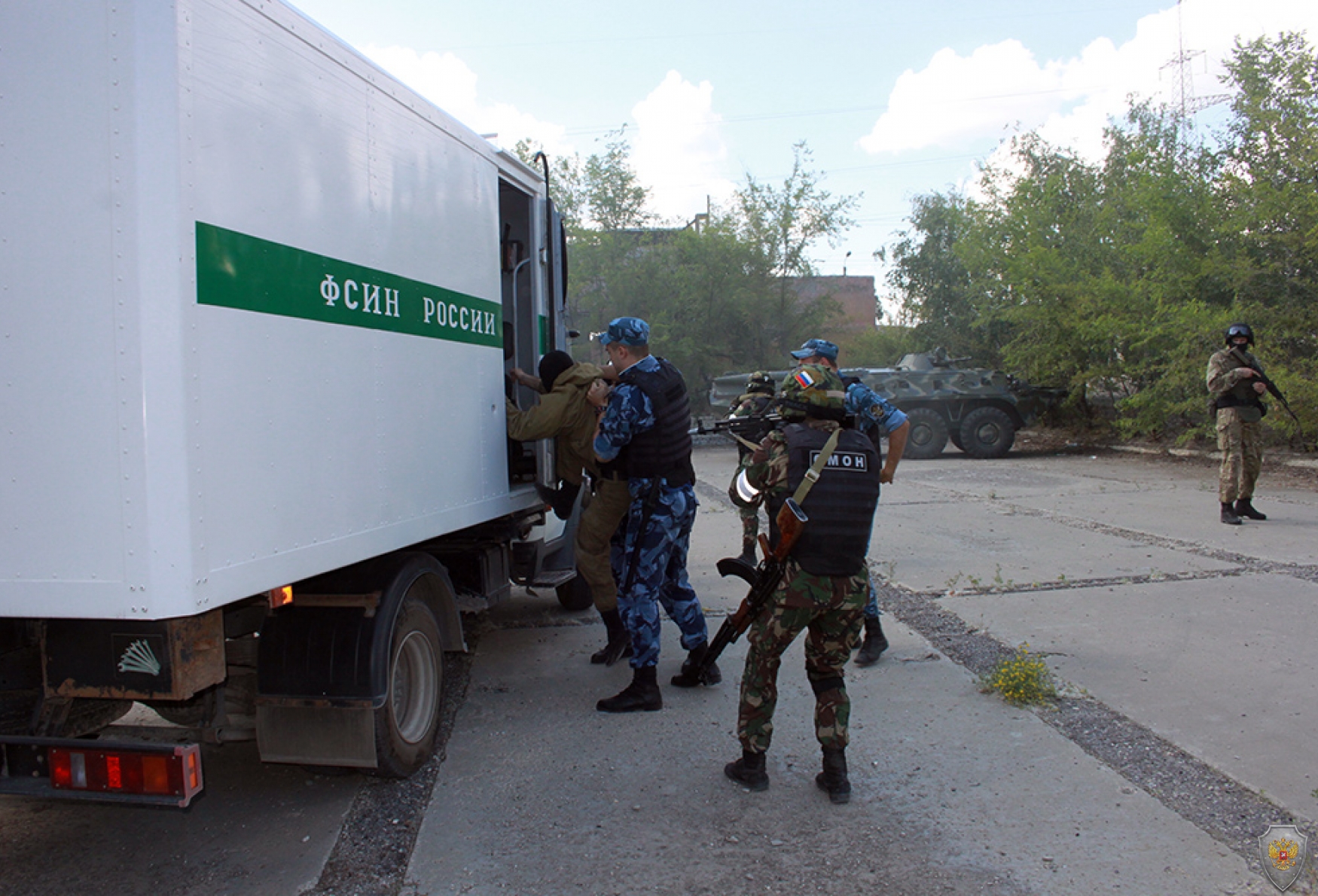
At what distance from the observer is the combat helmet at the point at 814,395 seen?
3.45m

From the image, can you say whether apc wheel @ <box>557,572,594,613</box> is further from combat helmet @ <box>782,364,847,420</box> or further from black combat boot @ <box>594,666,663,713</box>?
combat helmet @ <box>782,364,847,420</box>

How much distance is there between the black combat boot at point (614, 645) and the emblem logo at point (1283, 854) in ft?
9.76

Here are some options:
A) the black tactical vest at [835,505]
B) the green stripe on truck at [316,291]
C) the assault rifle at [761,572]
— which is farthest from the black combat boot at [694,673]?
the green stripe on truck at [316,291]

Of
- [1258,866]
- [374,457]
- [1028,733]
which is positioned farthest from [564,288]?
[1258,866]

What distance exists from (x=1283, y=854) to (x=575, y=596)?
4.26 m

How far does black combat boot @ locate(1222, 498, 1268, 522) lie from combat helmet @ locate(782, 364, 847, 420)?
718 cm

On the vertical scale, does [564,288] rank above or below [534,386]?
above

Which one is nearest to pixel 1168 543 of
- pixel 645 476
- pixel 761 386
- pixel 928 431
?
pixel 761 386

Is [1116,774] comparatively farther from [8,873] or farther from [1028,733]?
[8,873]

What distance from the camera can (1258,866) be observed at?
296 cm

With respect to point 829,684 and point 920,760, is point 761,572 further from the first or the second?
point 920,760

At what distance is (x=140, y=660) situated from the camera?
2.62 m

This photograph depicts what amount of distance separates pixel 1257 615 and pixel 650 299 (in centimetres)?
1886

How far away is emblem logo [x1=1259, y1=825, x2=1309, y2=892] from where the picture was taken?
2875 mm
